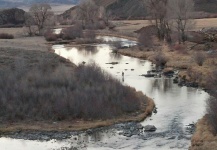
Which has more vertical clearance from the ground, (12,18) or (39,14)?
(39,14)

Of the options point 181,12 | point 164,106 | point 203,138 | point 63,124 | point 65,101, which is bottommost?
point 63,124

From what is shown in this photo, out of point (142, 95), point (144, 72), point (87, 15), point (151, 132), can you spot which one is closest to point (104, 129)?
point (151, 132)

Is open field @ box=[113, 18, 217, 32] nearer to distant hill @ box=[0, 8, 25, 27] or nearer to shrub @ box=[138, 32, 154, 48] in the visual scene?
shrub @ box=[138, 32, 154, 48]

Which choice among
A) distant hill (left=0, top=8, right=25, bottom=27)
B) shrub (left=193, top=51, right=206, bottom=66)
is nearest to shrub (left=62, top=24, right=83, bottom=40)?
distant hill (left=0, top=8, right=25, bottom=27)

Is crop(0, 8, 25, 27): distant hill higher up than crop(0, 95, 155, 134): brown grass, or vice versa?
crop(0, 8, 25, 27): distant hill

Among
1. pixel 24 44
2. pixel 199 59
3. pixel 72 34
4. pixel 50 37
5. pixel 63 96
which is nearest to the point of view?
pixel 63 96

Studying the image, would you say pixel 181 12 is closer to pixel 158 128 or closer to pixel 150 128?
pixel 158 128

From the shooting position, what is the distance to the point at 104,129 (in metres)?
30.0

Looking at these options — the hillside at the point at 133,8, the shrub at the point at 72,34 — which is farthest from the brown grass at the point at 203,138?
the hillside at the point at 133,8

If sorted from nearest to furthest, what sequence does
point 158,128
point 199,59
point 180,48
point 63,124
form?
point 158,128 < point 63,124 < point 199,59 < point 180,48

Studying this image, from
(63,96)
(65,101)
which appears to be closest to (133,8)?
(63,96)

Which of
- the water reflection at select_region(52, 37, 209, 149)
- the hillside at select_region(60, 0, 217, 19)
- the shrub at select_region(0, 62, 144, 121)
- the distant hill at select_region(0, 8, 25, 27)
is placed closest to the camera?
the water reflection at select_region(52, 37, 209, 149)

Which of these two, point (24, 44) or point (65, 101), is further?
point (24, 44)

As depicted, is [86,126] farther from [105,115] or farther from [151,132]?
[151,132]
